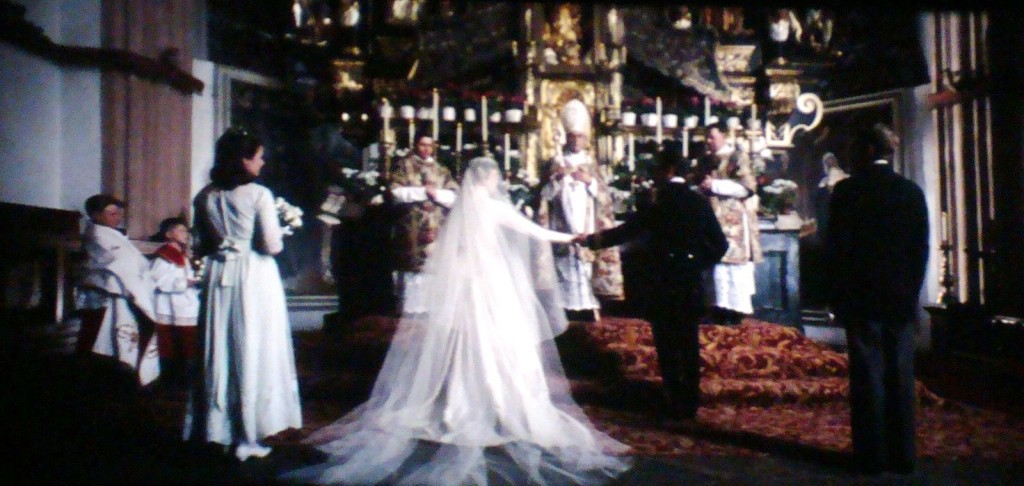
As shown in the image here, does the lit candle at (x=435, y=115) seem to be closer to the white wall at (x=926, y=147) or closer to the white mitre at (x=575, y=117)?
the white mitre at (x=575, y=117)

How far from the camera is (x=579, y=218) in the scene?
6.49 metres

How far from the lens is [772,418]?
4.80 metres

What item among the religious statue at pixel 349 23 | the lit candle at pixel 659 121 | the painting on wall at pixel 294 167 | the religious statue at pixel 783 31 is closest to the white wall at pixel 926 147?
the religious statue at pixel 783 31

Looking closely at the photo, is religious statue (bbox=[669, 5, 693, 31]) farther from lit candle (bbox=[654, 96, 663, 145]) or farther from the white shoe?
the white shoe

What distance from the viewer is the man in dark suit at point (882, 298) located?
358cm

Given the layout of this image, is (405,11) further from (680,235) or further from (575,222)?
(680,235)

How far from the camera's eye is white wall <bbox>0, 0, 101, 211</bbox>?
18.3 ft

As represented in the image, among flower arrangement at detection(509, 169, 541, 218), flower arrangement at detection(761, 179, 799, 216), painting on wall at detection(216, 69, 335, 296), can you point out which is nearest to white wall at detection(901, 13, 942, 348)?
flower arrangement at detection(761, 179, 799, 216)

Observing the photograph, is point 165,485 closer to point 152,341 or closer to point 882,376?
point 152,341

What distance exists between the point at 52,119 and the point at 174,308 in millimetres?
1789

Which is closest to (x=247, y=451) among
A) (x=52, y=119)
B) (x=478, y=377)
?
(x=478, y=377)

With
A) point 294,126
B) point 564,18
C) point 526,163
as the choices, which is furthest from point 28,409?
point 564,18

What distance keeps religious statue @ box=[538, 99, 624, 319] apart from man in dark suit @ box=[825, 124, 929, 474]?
289 cm

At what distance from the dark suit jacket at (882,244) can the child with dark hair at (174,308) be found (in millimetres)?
4083
